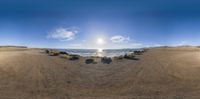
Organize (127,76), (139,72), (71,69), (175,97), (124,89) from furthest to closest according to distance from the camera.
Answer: (71,69), (139,72), (127,76), (124,89), (175,97)

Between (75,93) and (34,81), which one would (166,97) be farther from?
(34,81)

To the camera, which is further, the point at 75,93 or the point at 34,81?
the point at 34,81

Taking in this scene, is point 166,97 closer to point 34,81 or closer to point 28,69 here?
point 34,81

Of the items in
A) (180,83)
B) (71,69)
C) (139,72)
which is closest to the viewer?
(180,83)

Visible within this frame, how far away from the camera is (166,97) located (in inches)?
526

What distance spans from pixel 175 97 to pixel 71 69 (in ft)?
36.9

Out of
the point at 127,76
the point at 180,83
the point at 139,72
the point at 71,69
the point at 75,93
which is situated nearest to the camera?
the point at 75,93

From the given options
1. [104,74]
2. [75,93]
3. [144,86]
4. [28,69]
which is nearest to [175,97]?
[144,86]

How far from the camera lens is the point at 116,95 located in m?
14.0

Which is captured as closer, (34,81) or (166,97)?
(166,97)

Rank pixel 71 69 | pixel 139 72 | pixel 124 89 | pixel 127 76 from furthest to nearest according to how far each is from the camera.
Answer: pixel 71 69 → pixel 139 72 → pixel 127 76 → pixel 124 89

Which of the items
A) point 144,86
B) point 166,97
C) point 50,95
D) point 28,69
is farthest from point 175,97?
point 28,69

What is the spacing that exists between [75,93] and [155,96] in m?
4.46

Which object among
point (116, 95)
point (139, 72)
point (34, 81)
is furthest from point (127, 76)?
point (34, 81)
